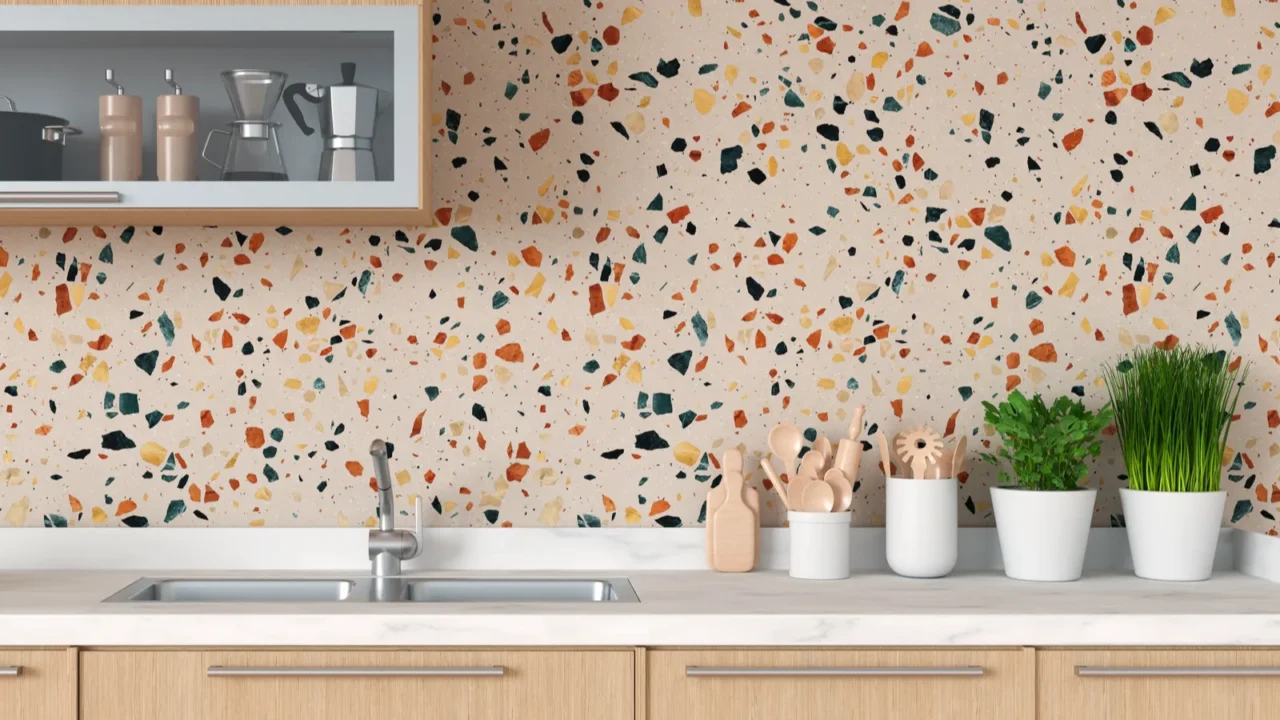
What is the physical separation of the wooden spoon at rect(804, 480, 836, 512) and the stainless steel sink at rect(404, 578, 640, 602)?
0.42 metres

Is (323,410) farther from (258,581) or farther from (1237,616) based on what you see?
(1237,616)

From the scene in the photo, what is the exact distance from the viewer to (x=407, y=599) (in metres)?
2.10

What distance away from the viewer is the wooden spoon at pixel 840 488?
2.12 m

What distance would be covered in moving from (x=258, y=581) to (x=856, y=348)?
4.14 ft

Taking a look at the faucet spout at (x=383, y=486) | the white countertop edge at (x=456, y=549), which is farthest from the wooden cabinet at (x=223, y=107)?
the white countertop edge at (x=456, y=549)

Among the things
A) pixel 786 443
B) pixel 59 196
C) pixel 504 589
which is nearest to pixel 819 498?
pixel 786 443

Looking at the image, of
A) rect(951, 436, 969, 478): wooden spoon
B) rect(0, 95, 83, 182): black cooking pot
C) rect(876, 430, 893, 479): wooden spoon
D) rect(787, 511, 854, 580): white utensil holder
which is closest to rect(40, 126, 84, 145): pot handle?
rect(0, 95, 83, 182): black cooking pot

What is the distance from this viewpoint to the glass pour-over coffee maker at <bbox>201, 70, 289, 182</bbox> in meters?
1.95

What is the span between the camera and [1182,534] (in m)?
2.06

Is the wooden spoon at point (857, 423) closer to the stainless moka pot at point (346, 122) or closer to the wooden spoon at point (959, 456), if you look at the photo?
the wooden spoon at point (959, 456)

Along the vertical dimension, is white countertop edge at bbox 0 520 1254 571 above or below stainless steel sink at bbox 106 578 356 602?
above

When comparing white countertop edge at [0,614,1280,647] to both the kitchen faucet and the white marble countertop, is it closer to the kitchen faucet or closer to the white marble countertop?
the white marble countertop

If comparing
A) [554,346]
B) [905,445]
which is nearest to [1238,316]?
[905,445]
